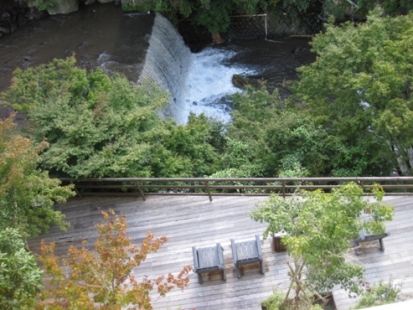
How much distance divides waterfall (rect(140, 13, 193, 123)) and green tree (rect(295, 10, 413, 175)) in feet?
27.3

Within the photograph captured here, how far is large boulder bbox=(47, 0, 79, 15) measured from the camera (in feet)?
91.9

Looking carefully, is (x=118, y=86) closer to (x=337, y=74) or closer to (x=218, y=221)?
(x=218, y=221)

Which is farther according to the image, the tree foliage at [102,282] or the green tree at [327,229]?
the tree foliage at [102,282]

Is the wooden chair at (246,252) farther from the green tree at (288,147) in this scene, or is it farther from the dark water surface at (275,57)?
the dark water surface at (275,57)

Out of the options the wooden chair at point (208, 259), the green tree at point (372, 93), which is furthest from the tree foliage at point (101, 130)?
the green tree at point (372, 93)

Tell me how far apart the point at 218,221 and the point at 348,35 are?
7604mm

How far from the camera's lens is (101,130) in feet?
45.6

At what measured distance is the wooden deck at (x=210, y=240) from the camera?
10852 millimetres

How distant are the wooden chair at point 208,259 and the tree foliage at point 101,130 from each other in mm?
3323

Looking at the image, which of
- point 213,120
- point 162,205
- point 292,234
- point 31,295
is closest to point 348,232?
point 292,234

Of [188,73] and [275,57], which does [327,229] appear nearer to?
[188,73]

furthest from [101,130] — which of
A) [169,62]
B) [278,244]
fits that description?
[169,62]

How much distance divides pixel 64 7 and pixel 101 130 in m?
16.9

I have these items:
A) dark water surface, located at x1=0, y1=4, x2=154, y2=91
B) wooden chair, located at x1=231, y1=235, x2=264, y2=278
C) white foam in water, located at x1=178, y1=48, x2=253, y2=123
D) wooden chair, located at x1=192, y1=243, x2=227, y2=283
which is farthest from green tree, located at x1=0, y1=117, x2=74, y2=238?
white foam in water, located at x1=178, y1=48, x2=253, y2=123
